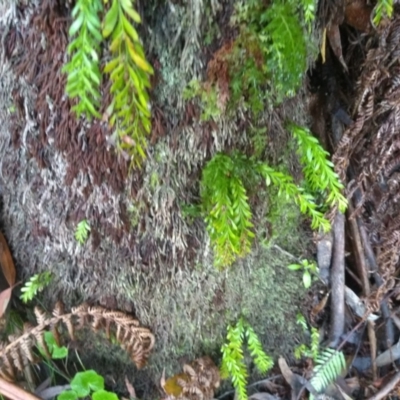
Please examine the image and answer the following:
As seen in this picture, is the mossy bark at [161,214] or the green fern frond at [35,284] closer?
the mossy bark at [161,214]

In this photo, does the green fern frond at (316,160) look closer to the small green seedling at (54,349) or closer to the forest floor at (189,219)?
the forest floor at (189,219)

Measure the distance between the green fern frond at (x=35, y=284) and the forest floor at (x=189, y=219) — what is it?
23 millimetres

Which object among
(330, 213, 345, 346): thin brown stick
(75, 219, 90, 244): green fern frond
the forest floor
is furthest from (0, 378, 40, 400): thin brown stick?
(330, 213, 345, 346): thin brown stick

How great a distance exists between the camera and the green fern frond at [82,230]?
3.34 ft

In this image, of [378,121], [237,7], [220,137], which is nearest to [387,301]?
[378,121]

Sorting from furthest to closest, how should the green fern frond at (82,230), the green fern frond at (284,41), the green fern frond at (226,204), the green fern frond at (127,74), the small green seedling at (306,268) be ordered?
the small green seedling at (306,268) < the green fern frond at (82,230) < the green fern frond at (226,204) < the green fern frond at (284,41) < the green fern frond at (127,74)

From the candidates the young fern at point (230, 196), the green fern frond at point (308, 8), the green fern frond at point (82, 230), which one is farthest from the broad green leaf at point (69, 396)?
the green fern frond at point (308, 8)

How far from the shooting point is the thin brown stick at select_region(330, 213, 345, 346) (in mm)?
1282

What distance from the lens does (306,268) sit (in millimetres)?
1264

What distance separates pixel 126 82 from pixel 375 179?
30.5 inches

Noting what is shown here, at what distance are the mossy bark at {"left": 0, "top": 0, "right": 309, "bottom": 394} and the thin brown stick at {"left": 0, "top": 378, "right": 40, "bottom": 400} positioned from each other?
0.73 feet

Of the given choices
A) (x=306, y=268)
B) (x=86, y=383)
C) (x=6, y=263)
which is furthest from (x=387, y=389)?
(x=6, y=263)

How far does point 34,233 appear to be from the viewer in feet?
3.68

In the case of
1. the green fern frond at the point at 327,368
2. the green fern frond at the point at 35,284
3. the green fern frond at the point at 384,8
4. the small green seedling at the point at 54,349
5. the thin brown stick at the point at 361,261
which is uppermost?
the green fern frond at the point at 384,8
